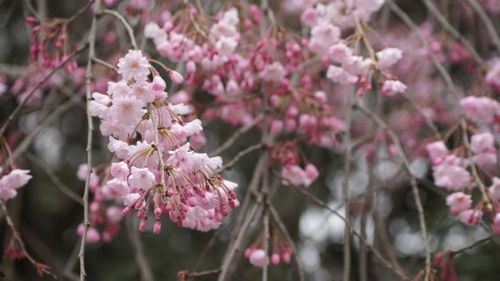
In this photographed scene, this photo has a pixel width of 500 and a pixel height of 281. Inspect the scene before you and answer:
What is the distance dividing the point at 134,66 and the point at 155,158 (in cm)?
24

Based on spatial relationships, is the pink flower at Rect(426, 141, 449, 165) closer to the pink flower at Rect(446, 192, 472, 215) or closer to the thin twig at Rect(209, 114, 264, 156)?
the pink flower at Rect(446, 192, 472, 215)

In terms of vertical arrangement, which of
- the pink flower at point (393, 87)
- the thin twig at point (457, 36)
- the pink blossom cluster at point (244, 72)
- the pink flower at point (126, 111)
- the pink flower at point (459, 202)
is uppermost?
the thin twig at point (457, 36)

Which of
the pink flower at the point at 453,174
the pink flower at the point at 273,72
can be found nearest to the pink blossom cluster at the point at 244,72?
the pink flower at the point at 273,72

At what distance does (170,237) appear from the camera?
15.4 ft

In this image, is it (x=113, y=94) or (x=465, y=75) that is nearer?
(x=113, y=94)

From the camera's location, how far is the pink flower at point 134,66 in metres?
1.56

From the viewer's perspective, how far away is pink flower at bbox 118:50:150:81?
61.4 inches

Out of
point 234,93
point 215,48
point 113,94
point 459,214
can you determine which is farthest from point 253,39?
point 113,94

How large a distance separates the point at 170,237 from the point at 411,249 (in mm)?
1712

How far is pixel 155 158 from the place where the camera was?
1481 mm

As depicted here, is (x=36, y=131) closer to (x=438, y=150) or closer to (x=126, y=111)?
(x=126, y=111)

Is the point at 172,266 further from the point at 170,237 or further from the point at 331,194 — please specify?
the point at 331,194

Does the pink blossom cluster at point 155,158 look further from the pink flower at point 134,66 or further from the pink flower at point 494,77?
the pink flower at point 494,77

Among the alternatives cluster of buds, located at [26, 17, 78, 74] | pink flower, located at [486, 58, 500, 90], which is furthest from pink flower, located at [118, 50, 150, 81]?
pink flower, located at [486, 58, 500, 90]
